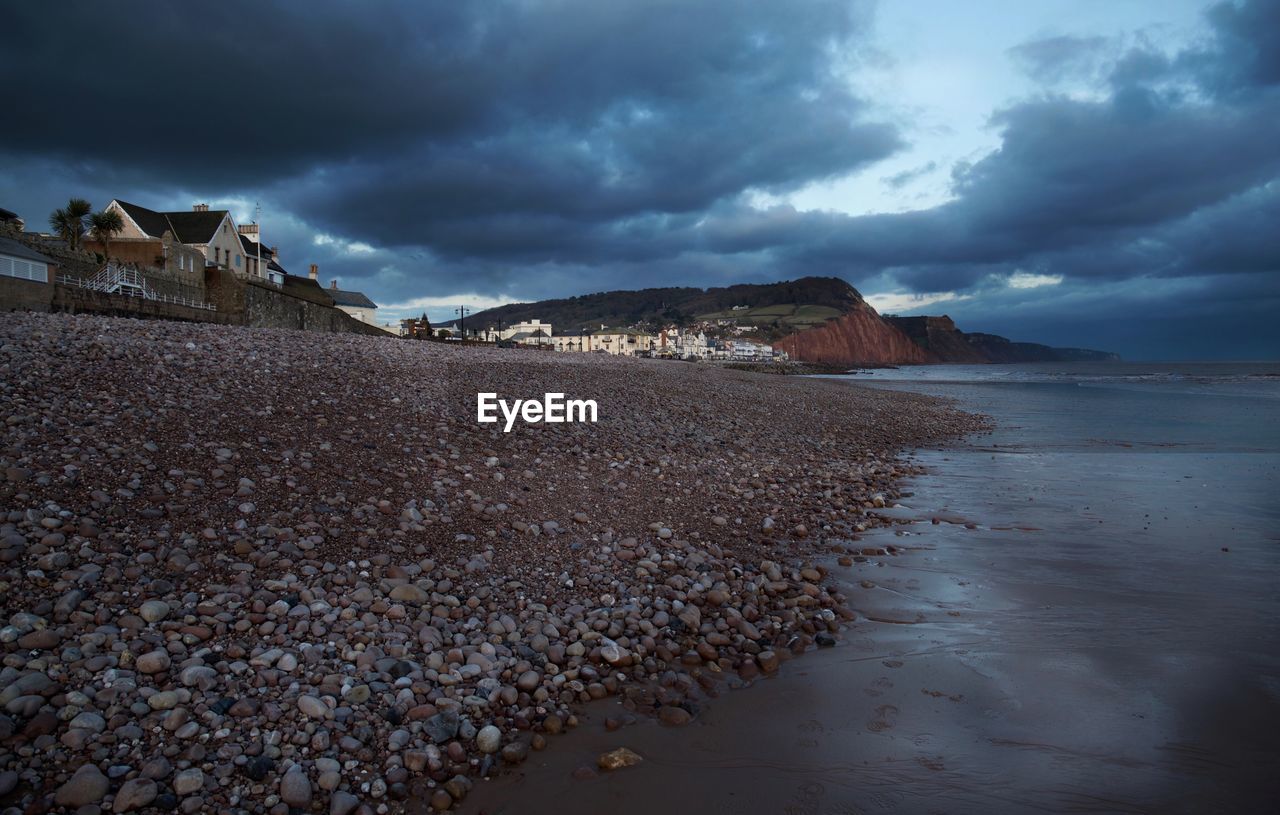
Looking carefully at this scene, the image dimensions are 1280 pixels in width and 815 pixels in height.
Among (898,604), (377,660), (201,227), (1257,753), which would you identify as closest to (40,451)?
(377,660)

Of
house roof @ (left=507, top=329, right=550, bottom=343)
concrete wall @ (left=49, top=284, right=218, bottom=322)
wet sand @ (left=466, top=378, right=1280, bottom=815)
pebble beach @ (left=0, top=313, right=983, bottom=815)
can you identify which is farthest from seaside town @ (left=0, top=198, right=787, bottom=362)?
house roof @ (left=507, top=329, right=550, bottom=343)

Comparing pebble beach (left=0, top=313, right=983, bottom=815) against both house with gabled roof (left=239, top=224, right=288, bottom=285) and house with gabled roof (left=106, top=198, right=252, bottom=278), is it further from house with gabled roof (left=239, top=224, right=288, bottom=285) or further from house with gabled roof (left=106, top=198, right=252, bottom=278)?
house with gabled roof (left=239, top=224, right=288, bottom=285)

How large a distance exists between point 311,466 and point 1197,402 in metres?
56.9

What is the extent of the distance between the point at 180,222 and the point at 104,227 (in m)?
8.07

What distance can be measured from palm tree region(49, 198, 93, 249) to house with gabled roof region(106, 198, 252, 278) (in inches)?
194

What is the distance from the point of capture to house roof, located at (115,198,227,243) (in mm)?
43747

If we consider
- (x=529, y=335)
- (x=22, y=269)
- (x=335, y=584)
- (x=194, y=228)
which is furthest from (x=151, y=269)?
(x=529, y=335)

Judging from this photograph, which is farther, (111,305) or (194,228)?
(194,228)

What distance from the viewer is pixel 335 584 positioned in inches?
235

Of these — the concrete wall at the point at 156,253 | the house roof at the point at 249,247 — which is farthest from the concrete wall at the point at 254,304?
the house roof at the point at 249,247

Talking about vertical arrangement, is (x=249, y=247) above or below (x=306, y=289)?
above

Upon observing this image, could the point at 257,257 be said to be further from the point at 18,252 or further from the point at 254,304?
the point at 18,252

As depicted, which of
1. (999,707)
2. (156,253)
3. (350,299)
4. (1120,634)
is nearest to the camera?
(999,707)

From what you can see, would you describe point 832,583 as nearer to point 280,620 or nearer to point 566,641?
point 566,641
